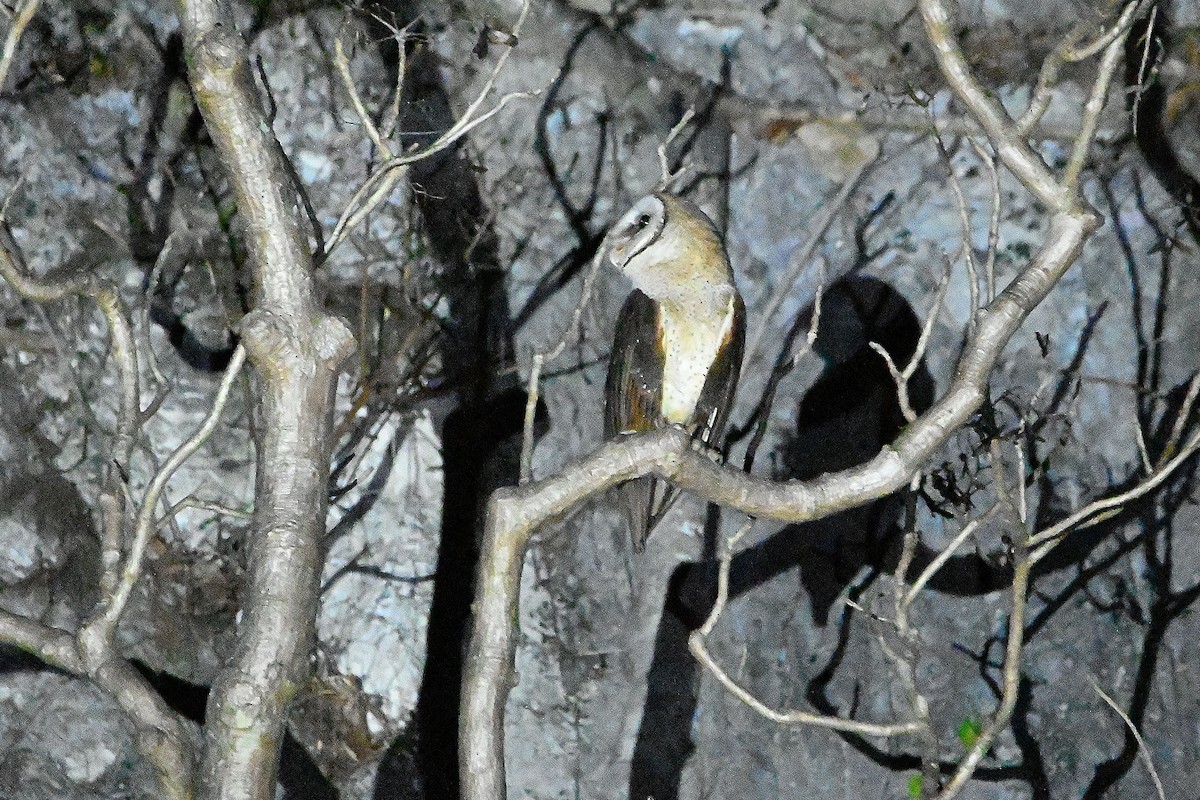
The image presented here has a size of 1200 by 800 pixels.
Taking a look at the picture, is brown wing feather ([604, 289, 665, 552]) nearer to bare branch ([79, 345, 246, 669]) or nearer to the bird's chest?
the bird's chest

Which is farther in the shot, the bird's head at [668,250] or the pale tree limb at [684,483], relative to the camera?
the bird's head at [668,250]

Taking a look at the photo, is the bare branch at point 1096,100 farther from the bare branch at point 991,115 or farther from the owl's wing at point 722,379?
the owl's wing at point 722,379

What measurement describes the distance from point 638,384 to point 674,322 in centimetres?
13

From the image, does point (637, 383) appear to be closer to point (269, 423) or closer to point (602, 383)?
point (602, 383)

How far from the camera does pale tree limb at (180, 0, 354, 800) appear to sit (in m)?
1.44

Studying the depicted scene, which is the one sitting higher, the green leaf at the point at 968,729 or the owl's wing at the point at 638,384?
the owl's wing at the point at 638,384

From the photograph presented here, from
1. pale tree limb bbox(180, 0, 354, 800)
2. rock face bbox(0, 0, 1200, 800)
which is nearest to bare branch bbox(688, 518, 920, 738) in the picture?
pale tree limb bbox(180, 0, 354, 800)

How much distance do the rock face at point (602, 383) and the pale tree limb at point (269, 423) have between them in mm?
1012

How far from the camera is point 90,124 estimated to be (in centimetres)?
248

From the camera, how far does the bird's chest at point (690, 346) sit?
6.77 ft

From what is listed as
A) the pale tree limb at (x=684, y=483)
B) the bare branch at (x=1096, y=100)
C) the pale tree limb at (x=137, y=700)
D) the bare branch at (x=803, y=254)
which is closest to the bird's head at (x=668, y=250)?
the bare branch at (x=803, y=254)

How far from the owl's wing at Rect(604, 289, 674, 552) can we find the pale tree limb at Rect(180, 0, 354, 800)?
0.69m

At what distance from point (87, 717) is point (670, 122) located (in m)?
1.83

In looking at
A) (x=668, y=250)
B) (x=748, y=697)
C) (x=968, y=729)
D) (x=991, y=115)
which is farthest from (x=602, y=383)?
(x=991, y=115)
